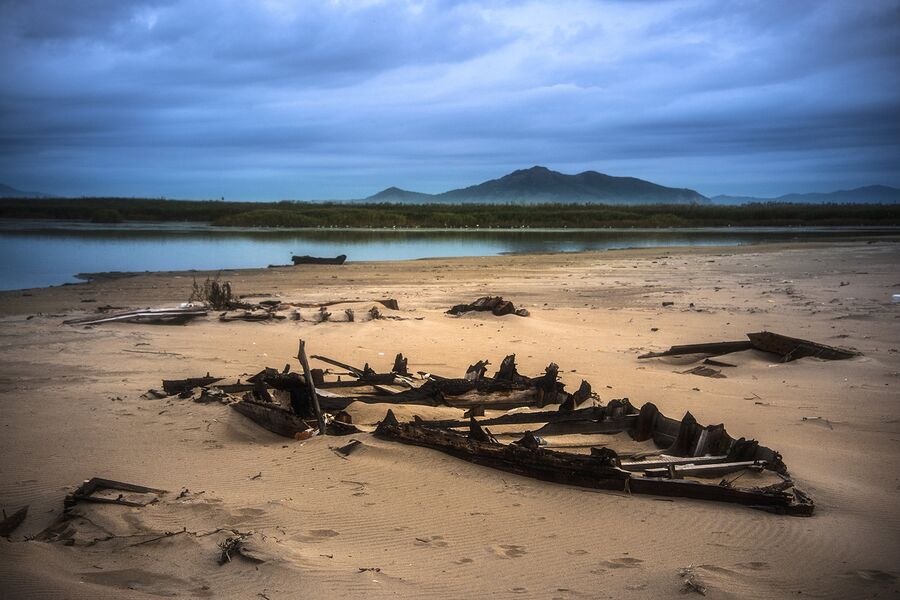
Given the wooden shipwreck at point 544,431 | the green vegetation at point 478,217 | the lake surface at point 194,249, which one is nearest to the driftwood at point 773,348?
the wooden shipwreck at point 544,431

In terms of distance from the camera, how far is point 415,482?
16.6ft

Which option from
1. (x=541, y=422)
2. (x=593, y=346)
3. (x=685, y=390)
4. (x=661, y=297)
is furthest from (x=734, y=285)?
(x=541, y=422)

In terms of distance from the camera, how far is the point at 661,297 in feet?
53.1

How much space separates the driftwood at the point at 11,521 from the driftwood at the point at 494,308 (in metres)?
9.14

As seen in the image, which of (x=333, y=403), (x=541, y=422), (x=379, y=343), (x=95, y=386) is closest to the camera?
(x=541, y=422)

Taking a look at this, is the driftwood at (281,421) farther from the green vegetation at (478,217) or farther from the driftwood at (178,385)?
the green vegetation at (478,217)

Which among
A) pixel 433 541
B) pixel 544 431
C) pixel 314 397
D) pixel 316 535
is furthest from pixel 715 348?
pixel 316 535

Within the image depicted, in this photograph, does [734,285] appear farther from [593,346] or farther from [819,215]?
[819,215]

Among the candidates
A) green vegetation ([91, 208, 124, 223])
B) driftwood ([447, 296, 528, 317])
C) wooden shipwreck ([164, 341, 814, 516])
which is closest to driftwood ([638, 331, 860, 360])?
wooden shipwreck ([164, 341, 814, 516])

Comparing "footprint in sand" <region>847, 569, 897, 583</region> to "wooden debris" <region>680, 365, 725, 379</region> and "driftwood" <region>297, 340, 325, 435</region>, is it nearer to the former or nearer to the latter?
"driftwood" <region>297, 340, 325, 435</region>

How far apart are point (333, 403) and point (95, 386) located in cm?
300

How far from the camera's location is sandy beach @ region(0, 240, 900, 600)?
3.82m

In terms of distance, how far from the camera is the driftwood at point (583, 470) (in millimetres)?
4641

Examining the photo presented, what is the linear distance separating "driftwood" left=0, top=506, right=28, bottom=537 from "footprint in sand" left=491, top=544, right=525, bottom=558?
9.79 feet
